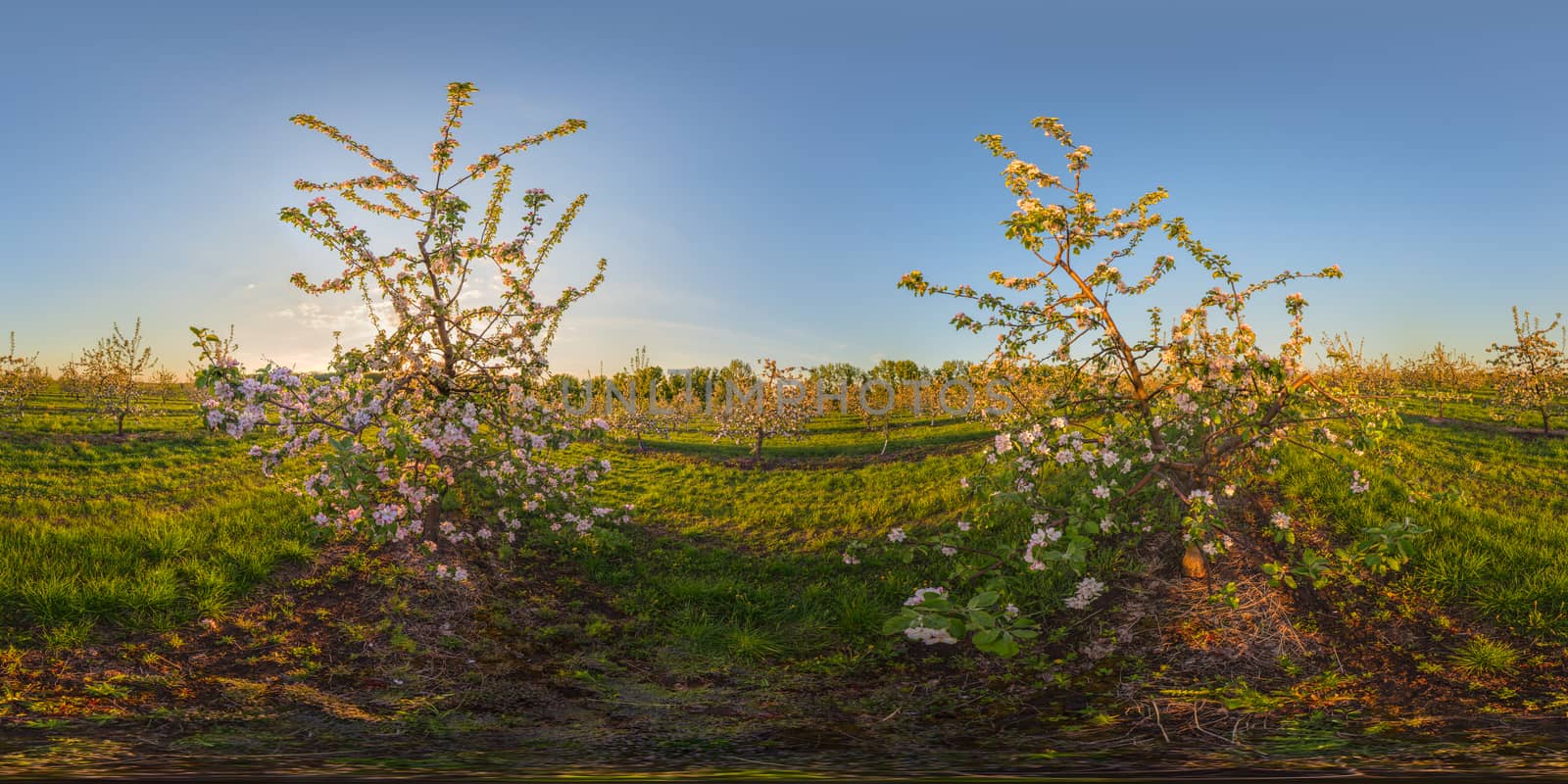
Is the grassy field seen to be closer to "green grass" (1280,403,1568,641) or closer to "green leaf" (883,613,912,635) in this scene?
"green grass" (1280,403,1568,641)

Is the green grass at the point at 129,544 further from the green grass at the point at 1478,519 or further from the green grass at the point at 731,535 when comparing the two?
the green grass at the point at 1478,519

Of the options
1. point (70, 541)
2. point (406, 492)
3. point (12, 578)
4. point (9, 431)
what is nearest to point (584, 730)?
point (406, 492)

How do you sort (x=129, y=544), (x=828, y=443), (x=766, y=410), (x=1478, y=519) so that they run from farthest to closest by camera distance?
1. (x=828, y=443)
2. (x=766, y=410)
3. (x=1478, y=519)
4. (x=129, y=544)

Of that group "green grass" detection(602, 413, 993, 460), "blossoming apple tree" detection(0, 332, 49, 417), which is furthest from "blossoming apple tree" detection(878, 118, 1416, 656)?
"blossoming apple tree" detection(0, 332, 49, 417)

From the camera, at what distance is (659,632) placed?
10.1m

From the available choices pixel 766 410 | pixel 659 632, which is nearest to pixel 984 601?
pixel 659 632

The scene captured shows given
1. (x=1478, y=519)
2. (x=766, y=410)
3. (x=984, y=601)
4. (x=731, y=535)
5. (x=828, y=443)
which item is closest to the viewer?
(x=984, y=601)

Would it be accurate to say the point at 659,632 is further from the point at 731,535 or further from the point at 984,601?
the point at 731,535

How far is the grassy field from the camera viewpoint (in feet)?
22.7

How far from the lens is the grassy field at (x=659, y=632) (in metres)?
6.93

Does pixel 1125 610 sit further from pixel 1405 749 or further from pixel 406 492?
pixel 406 492

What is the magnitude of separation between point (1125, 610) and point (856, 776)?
19.7ft

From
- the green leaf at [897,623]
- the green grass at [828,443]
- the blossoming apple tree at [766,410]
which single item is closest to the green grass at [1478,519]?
the green leaf at [897,623]

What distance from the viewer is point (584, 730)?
21.2ft
